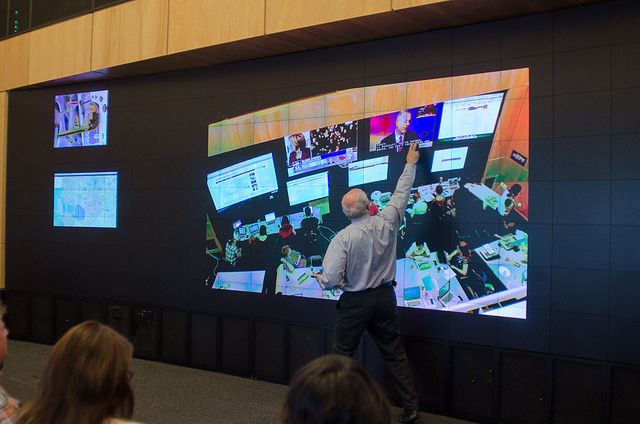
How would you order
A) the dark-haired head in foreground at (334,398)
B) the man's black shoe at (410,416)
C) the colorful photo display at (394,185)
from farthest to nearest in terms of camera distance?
the colorful photo display at (394,185) → the man's black shoe at (410,416) → the dark-haired head in foreground at (334,398)

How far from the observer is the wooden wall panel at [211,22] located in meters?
4.32

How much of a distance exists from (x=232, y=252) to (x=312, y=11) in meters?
2.25

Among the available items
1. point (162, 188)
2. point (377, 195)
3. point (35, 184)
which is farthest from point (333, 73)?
point (35, 184)

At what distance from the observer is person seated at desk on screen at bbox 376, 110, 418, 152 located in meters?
4.07

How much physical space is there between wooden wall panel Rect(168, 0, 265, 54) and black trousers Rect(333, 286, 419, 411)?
7.44ft

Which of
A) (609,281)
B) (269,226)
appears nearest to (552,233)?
(609,281)

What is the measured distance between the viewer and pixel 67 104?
6.04 m

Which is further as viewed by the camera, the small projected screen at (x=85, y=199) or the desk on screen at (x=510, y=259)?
the small projected screen at (x=85, y=199)

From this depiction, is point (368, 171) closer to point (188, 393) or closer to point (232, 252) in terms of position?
point (232, 252)

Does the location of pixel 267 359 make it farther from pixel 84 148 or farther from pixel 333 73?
pixel 84 148

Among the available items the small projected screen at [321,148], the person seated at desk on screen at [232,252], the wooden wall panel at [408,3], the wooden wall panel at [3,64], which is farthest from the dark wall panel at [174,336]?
the wooden wall panel at [3,64]

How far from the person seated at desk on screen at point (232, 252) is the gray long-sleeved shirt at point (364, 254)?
1388 mm

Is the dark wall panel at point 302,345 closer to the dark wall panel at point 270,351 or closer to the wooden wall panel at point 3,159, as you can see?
the dark wall panel at point 270,351

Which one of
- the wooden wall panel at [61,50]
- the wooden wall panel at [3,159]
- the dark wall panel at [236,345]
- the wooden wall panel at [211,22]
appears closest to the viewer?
the wooden wall panel at [211,22]
